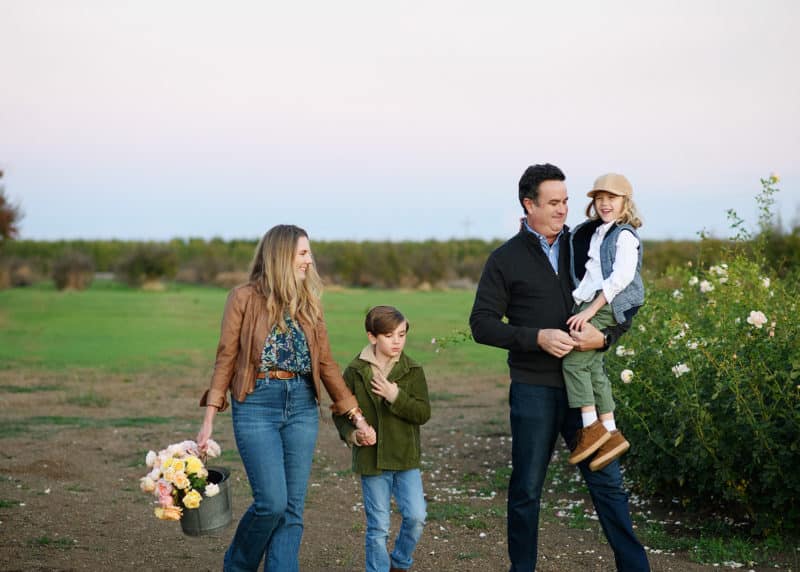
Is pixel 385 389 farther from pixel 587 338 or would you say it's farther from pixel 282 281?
pixel 587 338

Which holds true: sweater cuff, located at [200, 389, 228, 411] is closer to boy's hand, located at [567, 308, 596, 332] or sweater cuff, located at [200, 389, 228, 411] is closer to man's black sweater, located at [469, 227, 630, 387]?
man's black sweater, located at [469, 227, 630, 387]

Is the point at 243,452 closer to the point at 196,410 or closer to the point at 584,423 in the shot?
the point at 584,423

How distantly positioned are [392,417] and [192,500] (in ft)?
3.88

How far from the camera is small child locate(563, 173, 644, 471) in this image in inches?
182

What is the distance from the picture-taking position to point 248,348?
4.62m

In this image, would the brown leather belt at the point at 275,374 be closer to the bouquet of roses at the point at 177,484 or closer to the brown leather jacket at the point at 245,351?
the brown leather jacket at the point at 245,351

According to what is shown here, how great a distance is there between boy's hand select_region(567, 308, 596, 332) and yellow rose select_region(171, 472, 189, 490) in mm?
2103

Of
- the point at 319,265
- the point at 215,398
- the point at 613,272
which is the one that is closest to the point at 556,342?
the point at 613,272

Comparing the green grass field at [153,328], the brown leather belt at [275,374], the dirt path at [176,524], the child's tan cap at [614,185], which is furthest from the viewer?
the green grass field at [153,328]

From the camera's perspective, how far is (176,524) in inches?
280

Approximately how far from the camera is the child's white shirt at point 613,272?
15.2ft

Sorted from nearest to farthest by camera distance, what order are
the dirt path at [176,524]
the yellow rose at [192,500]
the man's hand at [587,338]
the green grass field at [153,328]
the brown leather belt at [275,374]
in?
the yellow rose at [192,500] → the man's hand at [587,338] → the brown leather belt at [275,374] → the dirt path at [176,524] → the green grass field at [153,328]

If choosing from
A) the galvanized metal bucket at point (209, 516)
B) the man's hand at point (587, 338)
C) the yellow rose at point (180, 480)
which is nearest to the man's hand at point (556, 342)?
the man's hand at point (587, 338)

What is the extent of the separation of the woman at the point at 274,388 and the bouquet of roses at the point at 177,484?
0.17 metres
